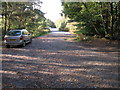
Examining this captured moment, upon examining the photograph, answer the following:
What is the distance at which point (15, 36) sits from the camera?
436 inches

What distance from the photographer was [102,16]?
15.6m

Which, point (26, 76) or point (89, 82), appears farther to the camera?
point (26, 76)

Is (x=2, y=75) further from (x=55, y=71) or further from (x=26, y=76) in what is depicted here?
(x=55, y=71)

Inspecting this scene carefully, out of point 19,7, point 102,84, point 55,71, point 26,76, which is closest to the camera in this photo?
point 102,84

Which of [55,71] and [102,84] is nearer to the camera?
[102,84]

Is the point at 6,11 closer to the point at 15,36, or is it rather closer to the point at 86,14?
the point at 15,36

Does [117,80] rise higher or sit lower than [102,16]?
lower

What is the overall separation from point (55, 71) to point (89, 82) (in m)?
1.62

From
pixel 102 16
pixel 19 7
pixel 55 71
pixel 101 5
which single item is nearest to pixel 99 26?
pixel 102 16

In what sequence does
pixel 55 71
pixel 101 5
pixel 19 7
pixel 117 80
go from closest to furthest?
pixel 117 80, pixel 55 71, pixel 101 5, pixel 19 7

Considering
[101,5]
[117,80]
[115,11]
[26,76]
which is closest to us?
[117,80]

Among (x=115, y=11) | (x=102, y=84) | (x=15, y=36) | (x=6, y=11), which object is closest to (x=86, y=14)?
(x=115, y=11)

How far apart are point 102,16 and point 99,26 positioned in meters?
2.04

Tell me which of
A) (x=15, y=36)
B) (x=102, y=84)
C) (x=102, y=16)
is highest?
(x=102, y=16)
